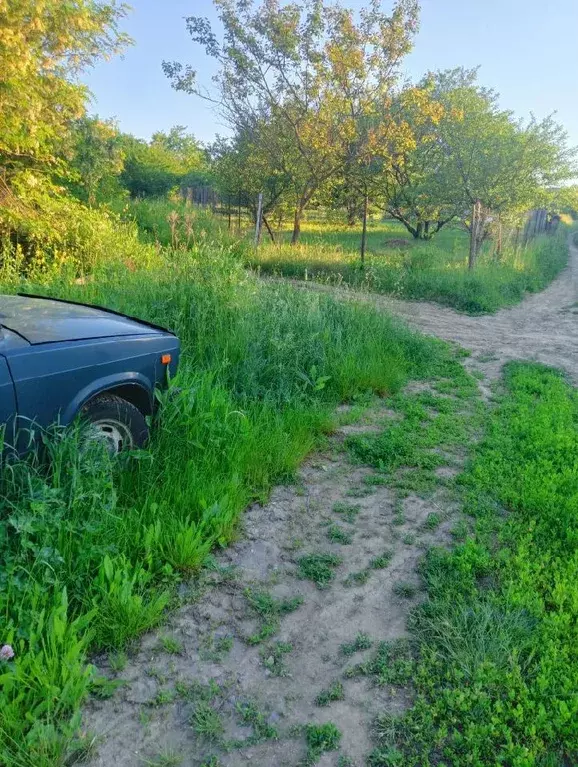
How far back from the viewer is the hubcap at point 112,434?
3.26 m

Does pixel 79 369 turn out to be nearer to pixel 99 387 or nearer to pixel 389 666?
pixel 99 387

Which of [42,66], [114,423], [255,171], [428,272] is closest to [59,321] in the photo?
[114,423]

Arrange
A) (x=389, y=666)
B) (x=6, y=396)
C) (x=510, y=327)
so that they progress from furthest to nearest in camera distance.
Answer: (x=510, y=327) → (x=6, y=396) → (x=389, y=666)

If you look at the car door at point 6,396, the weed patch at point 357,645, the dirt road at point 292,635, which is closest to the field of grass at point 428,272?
the dirt road at point 292,635

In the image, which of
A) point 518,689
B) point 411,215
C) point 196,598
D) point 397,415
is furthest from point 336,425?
point 411,215

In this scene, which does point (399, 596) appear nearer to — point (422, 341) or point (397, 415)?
point (397, 415)

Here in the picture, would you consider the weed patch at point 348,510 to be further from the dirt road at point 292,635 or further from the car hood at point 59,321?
the car hood at point 59,321

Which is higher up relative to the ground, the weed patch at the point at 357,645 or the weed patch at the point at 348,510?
the weed patch at the point at 348,510

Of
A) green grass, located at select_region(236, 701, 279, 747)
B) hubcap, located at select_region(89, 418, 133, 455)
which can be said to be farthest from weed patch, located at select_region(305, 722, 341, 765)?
hubcap, located at select_region(89, 418, 133, 455)

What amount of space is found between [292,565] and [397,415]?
2669mm

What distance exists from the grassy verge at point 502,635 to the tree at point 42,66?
25.6 feet

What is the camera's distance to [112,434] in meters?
3.50

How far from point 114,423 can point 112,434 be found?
8cm

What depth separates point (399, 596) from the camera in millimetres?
2926
